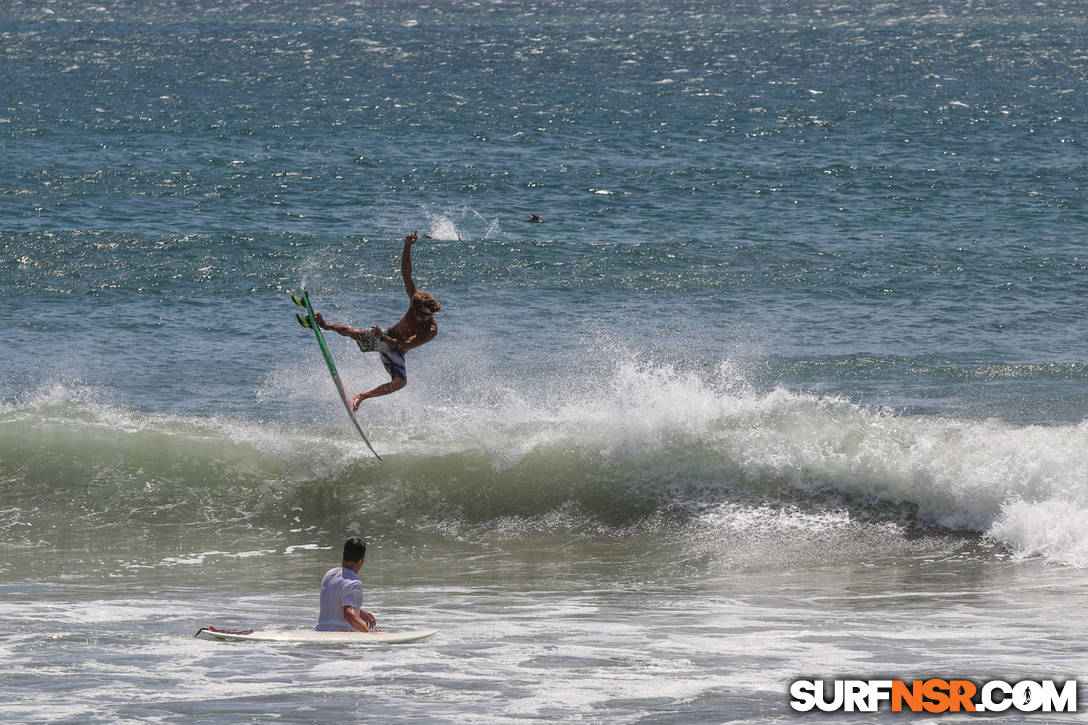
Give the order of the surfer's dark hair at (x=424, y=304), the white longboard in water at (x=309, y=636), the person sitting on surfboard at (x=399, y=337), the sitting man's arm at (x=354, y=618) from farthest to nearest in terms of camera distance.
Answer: the person sitting on surfboard at (x=399, y=337)
the surfer's dark hair at (x=424, y=304)
the sitting man's arm at (x=354, y=618)
the white longboard in water at (x=309, y=636)

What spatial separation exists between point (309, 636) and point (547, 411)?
7773 millimetres

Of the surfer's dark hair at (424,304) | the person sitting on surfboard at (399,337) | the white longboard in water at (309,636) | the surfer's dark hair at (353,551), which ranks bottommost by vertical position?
the white longboard in water at (309,636)

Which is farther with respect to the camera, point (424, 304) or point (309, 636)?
point (424, 304)

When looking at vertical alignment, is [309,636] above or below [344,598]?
below

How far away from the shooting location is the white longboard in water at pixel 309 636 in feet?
32.7

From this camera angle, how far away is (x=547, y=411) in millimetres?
17469

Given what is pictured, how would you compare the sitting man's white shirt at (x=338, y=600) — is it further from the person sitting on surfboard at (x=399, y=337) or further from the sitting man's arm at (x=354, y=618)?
the person sitting on surfboard at (x=399, y=337)

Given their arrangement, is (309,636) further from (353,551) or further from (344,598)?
(353,551)

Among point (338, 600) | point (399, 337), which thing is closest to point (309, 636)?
point (338, 600)

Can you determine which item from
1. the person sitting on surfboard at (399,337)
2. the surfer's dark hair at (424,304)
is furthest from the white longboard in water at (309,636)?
the surfer's dark hair at (424,304)

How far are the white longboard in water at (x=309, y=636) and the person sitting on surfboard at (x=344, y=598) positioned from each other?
79 mm

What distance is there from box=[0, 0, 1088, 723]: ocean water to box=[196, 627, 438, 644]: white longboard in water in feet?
0.45

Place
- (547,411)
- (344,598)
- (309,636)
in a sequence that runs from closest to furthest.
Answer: (309,636) → (344,598) → (547,411)

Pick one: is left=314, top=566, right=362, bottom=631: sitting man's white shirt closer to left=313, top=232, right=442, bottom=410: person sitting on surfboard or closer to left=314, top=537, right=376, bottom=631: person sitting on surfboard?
left=314, top=537, right=376, bottom=631: person sitting on surfboard
